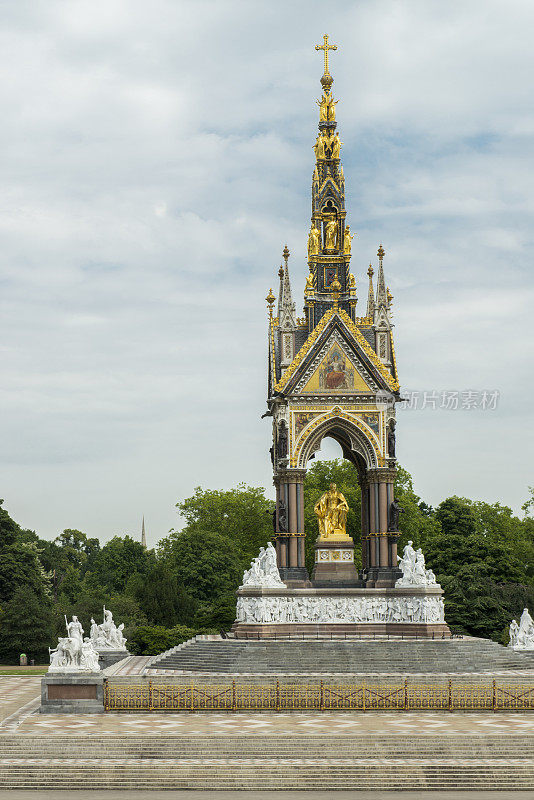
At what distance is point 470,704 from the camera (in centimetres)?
2973

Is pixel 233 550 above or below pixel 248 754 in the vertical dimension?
above

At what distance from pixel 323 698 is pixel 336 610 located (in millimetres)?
9956

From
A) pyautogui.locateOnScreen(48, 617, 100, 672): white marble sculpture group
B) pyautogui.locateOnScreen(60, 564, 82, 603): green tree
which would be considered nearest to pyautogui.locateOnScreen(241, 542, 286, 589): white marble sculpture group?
pyautogui.locateOnScreen(48, 617, 100, 672): white marble sculpture group

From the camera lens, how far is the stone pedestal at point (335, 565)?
42.3 m

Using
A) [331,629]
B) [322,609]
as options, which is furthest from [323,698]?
[322,609]

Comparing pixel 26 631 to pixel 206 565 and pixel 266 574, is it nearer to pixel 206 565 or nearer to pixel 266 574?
pixel 206 565

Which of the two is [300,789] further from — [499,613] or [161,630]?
[499,613]

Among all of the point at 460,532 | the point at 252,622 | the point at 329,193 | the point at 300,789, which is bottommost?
the point at 300,789

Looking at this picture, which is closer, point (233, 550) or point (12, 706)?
point (12, 706)

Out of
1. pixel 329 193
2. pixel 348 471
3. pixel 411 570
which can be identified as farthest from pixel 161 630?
pixel 348 471

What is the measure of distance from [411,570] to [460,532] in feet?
92.3

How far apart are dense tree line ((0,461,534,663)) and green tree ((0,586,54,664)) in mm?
58

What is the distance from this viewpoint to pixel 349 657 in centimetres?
3488

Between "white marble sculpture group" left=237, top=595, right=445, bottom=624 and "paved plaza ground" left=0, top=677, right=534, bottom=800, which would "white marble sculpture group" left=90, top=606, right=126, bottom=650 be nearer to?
"white marble sculpture group" left=237, top=595, right=445, bottom=624
